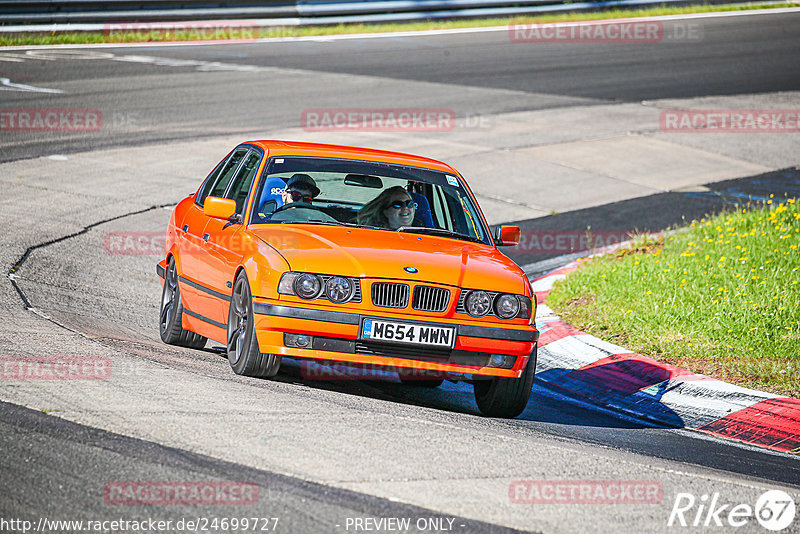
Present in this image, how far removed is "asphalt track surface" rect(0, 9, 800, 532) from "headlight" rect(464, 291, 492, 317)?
25.4 inches

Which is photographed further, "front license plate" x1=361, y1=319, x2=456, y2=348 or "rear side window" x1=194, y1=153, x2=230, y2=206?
"rear side window" x1=194, y1=153, x2=230, y2=206

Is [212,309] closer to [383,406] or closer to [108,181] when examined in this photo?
[383,406]

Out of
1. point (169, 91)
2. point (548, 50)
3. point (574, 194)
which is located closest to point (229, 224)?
point (574, 194)

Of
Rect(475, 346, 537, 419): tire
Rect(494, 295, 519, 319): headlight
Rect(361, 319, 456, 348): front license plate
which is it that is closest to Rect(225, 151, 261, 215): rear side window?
Rect(361, 319, 456, 348): front license plate

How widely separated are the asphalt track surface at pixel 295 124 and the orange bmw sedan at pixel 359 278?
287 millimetres

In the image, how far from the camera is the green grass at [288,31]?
79.9 feet

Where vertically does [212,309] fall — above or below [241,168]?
below

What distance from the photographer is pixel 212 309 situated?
7.44m

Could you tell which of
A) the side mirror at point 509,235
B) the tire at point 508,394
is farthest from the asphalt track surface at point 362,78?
the tire at point 508,394

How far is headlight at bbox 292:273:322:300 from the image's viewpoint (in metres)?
6.43

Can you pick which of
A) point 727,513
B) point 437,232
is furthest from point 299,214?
point 727,513

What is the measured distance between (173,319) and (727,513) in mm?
4645

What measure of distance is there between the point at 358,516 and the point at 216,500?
58 cm

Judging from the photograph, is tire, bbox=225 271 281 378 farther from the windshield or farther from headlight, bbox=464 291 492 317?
headlight, bbox=464 291 492 317
